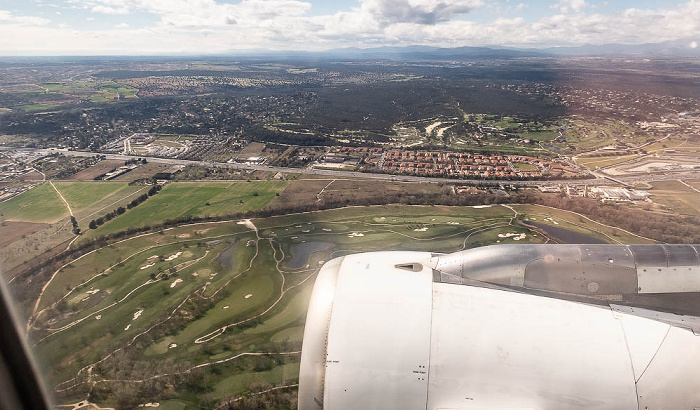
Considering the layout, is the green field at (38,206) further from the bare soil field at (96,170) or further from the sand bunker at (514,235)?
the sand bunker at (514,235)

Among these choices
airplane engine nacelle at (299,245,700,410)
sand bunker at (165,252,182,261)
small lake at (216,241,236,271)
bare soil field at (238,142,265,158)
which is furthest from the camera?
bare soil field at (238,142,265,158)

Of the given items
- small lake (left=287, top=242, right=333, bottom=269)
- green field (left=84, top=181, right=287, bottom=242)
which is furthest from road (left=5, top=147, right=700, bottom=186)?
small lake (left=287, top=242, right=333, bottom=269)

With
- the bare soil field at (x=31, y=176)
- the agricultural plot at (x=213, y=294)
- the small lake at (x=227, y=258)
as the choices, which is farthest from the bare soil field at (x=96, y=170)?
the small lake at (x=227, y=258)

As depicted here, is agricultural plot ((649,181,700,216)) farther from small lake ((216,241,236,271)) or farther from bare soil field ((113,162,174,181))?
bare soil field ((113,162,174,181))

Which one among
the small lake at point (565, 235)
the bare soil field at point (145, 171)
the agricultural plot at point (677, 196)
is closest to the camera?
the small lake at point (565, 235)

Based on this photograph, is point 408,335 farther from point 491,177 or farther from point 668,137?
point 668,137

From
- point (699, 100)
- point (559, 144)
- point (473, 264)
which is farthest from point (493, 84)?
point (473, 264)

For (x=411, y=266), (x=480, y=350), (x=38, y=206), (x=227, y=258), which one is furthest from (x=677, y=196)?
(x=38, y=206)
